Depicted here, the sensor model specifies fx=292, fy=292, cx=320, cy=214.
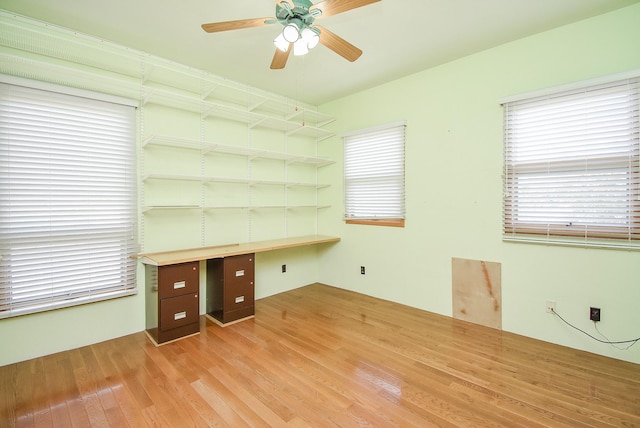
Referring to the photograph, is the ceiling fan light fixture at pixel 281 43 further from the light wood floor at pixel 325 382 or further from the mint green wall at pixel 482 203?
the light wood floor at pixel 325 382

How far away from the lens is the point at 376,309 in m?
3.54

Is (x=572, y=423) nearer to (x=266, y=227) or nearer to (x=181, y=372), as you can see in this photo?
(x=181, y=372)

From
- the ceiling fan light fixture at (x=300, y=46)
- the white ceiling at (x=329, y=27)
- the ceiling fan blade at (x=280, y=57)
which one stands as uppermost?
the white ceiling at (x=329, y=27)

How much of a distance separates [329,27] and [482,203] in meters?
2.26

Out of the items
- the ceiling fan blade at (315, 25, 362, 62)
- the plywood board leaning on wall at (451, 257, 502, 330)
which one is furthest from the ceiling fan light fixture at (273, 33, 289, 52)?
the plywood board leaning on wall at (451, 257, 502, 330)

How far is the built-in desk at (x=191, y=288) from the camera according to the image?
2.67 metres

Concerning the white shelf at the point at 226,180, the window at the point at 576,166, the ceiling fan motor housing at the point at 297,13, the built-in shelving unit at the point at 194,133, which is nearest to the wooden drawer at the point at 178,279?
the built-in shelving unit at the point at 194,133

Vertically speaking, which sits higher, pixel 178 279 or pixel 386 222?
pixel 386 222

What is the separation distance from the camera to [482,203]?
3.03 metres

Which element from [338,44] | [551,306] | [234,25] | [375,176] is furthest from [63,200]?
[551,306]

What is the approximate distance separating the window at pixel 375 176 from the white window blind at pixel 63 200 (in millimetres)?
2674

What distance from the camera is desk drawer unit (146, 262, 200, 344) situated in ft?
8.71

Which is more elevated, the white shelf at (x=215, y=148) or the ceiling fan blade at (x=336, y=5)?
the ceiling fan blade at (x=336, y=5)

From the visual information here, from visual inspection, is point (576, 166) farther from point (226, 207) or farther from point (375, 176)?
point (226, 207)
